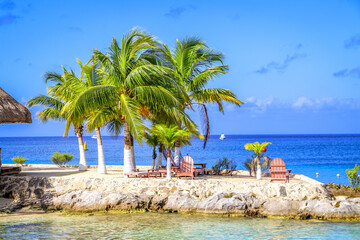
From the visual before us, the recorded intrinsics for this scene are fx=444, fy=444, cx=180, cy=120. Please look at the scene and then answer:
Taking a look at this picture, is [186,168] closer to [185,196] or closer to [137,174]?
[185,196]

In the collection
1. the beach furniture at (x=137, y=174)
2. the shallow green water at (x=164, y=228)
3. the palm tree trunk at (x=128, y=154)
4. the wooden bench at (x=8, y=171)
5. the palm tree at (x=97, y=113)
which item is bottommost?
the shallow green water at (x=164, y=228)

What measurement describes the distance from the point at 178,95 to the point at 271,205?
6.45 meters

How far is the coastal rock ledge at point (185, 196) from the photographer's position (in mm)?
16650

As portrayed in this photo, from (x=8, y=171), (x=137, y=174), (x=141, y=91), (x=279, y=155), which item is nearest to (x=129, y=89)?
(x=141, y=91)

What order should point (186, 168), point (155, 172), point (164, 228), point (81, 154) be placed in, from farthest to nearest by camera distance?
point (81, 154) → point (155, 172) → point (186, 168) → point (164, 228)

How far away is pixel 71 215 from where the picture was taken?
17141 mm

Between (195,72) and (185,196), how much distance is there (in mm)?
7000

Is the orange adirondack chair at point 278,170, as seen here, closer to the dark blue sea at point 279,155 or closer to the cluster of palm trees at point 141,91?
the cluster of palm trees at point 141,91

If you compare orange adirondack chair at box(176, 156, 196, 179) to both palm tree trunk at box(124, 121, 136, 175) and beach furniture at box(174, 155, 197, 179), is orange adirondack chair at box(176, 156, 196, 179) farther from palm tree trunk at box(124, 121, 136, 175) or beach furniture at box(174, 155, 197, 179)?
palm tree trunk at box(124, 121, 136, 175)

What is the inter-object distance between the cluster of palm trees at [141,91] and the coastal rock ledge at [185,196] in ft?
5.09

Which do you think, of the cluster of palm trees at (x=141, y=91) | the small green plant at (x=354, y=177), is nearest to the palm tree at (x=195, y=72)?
the cluster of palm trees at (x=141, y=91)

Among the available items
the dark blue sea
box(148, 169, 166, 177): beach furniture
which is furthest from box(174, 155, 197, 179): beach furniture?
the dark blue sea

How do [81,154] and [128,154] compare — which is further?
[81,154]

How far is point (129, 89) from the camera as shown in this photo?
19.5 metres
